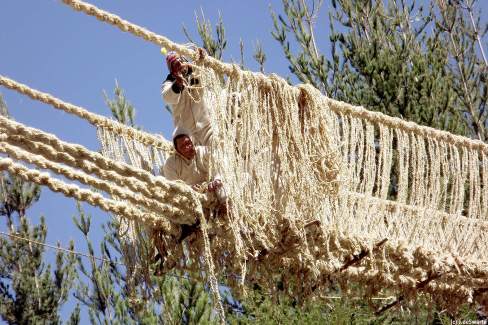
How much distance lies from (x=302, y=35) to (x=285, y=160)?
16.7ft

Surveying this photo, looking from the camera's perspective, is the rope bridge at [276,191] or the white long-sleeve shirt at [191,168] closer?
the rope bridge at [276,191]

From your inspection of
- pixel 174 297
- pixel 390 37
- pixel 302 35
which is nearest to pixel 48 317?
pixel 174 297

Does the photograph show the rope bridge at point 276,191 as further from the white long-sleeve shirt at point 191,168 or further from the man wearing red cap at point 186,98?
the white long-sleeve shirt at point 191,168

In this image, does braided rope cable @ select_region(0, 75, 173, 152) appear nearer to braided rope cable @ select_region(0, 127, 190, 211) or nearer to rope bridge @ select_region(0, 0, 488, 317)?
rope bridge @ select_region(0, 0, 488, 317)

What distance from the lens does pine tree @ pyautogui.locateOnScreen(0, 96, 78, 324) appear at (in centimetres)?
752

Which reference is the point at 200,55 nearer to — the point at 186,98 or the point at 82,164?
the point at 186,98

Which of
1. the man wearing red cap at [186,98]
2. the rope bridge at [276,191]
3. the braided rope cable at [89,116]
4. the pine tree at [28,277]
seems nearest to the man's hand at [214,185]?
the rope bridge at [276,191]

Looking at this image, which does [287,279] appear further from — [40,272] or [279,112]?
[40,272]

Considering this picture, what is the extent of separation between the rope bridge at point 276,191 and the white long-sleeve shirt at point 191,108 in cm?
4

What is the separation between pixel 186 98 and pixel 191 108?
4 cm

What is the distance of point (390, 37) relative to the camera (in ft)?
26.9

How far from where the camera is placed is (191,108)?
3.23 m

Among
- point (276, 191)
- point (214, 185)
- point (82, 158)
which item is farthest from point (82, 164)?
point (276, 191)

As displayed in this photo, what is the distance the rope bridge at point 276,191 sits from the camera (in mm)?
2732
